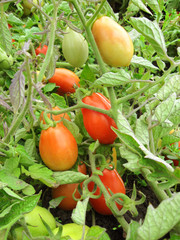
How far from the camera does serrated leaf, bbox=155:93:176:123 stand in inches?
20.2

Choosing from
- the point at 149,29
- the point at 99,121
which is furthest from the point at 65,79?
the point at 149,29

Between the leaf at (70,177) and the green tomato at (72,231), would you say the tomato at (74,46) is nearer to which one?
the leaf at (70,177)

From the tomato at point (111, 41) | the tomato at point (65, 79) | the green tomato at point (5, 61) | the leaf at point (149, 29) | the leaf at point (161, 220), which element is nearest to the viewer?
the leaf at point (161, 220)

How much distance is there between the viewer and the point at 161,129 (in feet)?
1.89

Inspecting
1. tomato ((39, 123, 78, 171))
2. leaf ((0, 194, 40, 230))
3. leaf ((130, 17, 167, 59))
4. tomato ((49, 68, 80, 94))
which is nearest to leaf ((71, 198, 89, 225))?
leaf ((0, 194, 40, 230))

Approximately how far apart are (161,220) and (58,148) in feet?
0.96

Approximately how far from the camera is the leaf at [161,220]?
14.9 inches

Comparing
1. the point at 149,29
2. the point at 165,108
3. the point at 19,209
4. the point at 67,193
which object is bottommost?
the point at 67,193

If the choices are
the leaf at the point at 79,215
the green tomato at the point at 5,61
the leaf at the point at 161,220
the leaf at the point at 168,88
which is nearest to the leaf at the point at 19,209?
the leaf at the point at 79,215

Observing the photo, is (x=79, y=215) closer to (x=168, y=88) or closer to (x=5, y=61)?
(x=168, y=88)

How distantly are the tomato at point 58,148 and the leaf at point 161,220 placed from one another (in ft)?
0.90

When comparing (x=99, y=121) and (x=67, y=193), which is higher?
(x=99, y=121)

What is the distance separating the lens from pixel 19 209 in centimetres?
48

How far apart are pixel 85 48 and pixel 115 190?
0.33m
